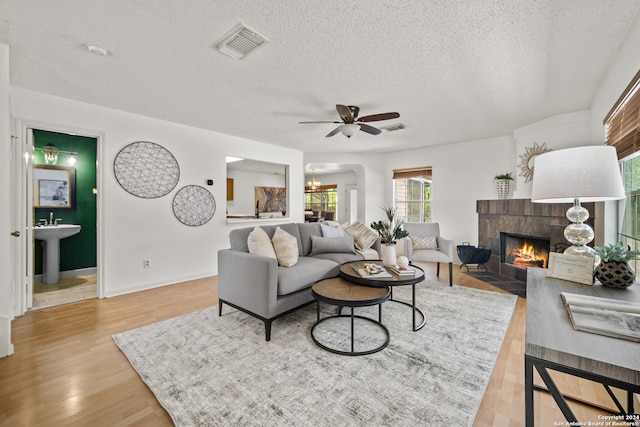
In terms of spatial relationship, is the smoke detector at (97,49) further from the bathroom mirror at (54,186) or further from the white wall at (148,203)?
the bathroom mirror at (54,186)

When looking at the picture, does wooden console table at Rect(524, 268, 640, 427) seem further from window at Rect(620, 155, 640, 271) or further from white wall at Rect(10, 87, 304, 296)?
white wall at Rect(10, 87, 304, 296)

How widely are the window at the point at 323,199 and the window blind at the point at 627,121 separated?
7.69 metres

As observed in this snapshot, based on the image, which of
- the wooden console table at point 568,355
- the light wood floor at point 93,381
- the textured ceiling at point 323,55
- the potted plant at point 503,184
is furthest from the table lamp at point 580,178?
the potted plant at point 503,184

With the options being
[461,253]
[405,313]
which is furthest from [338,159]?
[405,313]

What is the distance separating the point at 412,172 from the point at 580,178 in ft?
16.0

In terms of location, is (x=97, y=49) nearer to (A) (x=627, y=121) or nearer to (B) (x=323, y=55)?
(B) (x=323, y=55)

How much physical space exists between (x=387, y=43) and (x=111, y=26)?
78.6 inches

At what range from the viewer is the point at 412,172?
6109 millimetres

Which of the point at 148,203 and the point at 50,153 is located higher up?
the point at 50,153

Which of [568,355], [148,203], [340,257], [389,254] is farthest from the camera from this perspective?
[148,203]

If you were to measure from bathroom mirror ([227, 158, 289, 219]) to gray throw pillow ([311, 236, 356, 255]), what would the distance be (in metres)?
3.77

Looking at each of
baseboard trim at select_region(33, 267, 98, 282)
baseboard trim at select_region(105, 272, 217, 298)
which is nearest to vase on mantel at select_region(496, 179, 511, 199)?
baseboard trim at select_region(105, 272, 217, 298)

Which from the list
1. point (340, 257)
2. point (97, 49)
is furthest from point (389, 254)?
point (97, 49)

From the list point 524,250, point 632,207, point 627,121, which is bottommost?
point 524,250
